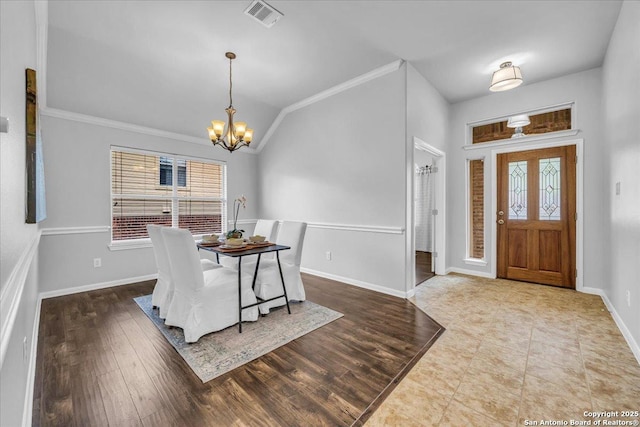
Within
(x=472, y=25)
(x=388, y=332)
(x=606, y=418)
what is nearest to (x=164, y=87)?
(x=472, y=25)

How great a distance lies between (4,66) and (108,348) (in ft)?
7.00

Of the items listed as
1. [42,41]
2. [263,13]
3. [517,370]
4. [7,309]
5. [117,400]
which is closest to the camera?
[7,309]

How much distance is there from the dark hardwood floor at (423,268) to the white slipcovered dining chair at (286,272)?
1.94 meters

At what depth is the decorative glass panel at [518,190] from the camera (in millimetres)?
4125

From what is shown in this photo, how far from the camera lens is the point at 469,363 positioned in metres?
2.04

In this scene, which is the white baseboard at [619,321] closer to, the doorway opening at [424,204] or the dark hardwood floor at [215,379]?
the dark hardwood floor at [215,379]

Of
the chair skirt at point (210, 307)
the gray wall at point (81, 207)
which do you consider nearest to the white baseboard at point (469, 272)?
the chair skirt at point (210, 307)

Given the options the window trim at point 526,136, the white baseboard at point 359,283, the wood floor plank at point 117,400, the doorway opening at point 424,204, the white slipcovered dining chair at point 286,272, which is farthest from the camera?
the doorway opening at point 424,204

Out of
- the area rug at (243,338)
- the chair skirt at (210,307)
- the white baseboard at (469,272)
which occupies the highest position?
the chair skirt at (210,307)

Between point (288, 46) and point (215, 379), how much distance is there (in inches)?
129

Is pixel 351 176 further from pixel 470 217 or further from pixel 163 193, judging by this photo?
pixel 163 193

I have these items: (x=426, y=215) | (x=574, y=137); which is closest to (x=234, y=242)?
(x=574, y=137)

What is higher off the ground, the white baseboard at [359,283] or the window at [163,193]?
the window at [163,193]

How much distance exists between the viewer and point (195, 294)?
7.80 feet
